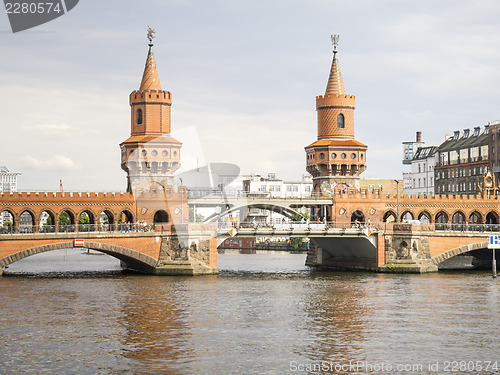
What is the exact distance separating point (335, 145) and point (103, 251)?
4562 centimetres

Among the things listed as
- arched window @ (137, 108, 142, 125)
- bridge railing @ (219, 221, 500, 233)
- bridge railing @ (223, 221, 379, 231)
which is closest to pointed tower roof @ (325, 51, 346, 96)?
bridge railing @ (219, 221, 500, 233)

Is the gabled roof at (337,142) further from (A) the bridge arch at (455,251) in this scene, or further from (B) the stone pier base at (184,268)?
(B) the stone pier base at (184,268)

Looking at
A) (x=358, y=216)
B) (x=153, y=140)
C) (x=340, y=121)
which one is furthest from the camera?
(x=340, y=121)

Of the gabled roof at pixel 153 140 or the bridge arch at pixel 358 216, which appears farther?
the bridge arch at pixel 358 216

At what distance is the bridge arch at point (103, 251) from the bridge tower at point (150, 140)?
2125cm

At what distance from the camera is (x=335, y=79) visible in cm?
12938

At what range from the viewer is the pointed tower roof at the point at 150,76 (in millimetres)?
122312

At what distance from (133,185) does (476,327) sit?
7045 cm

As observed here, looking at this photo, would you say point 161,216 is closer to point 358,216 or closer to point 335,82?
point 358,216

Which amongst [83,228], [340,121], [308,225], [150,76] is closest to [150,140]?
[150,76]

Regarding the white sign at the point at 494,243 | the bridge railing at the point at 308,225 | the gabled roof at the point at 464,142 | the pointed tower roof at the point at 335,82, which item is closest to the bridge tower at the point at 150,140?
the bridge railing at the point at 308,225

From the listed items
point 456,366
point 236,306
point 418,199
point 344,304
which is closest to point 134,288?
point 236,306

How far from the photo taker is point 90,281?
89875 millimetres

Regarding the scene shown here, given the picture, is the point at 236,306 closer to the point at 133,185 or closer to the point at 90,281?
the point at 90,281
